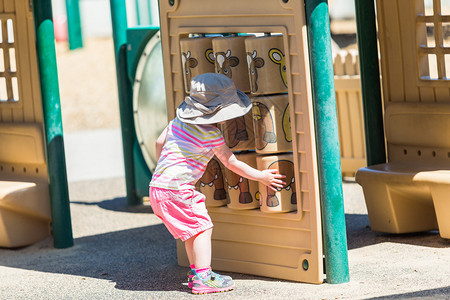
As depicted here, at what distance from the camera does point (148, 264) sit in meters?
5.72

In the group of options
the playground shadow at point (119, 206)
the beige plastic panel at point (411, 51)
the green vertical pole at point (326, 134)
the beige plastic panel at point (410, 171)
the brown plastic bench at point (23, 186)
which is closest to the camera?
the green vertical pole at point (326, 134)

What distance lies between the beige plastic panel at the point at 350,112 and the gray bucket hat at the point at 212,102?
404 centimetres

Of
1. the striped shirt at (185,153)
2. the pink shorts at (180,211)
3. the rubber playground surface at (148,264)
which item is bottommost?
the rubber playground surface at (148,264)

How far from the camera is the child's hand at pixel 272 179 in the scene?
189 inches

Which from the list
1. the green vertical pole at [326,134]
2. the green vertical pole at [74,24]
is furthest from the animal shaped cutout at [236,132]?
the green vertical pole at [74,24]

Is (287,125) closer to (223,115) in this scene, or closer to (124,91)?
(223,115)

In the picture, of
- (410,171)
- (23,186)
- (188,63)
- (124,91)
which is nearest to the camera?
(188,63)

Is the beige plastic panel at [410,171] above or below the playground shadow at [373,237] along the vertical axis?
above

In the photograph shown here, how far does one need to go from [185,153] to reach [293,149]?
63cm

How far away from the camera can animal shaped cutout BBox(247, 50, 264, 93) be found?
4.89 metres

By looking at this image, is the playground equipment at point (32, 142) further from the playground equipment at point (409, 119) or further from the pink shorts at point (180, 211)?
the playground equipment at point (409, 119)

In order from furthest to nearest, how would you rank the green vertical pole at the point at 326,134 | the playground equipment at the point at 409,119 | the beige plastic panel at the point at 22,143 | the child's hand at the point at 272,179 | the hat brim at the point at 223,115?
the beige plastic panel at the point at 22,143 → the playground equipment at the point at 409,119 → the child's hand at the point at 272,179 → the hat brim at the point at 223,115 → the green vertical pole at the point at 326,134

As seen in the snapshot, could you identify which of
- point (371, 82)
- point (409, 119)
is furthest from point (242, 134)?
point (371, 82)

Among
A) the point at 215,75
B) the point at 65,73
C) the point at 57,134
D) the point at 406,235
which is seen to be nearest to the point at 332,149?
the point at 215,75
